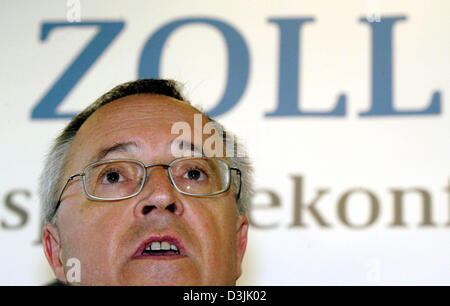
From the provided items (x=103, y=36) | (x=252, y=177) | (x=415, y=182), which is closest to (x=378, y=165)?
(x=415, y=182)

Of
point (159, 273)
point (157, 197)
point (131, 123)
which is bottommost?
point (159, 273)

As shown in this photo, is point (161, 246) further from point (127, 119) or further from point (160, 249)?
point (127, 119)

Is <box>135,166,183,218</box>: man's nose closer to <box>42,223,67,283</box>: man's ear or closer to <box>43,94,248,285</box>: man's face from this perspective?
<box>43,94,248,285</box>: man's face

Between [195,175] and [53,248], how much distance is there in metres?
0.27

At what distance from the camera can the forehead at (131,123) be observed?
135 cm

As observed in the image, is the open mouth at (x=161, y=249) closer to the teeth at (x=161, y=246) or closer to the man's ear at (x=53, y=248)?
the teeth at (x=161, y=246)

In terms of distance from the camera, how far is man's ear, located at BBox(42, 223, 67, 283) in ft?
4.47

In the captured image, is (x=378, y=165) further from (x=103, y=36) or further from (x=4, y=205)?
(x=4, y=205)

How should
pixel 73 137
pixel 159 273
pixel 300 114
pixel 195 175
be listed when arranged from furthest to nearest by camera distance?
pixel 300 114 < pixel 73 137 < pixel 195 175 < pixel 159 273

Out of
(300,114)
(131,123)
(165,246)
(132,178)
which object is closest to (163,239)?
(165,246)

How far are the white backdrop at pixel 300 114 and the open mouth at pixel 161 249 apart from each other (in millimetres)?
358

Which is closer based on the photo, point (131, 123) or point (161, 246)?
point (161, 246)

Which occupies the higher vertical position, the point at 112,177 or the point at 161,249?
the point at 112,177

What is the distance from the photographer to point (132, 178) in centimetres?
131
